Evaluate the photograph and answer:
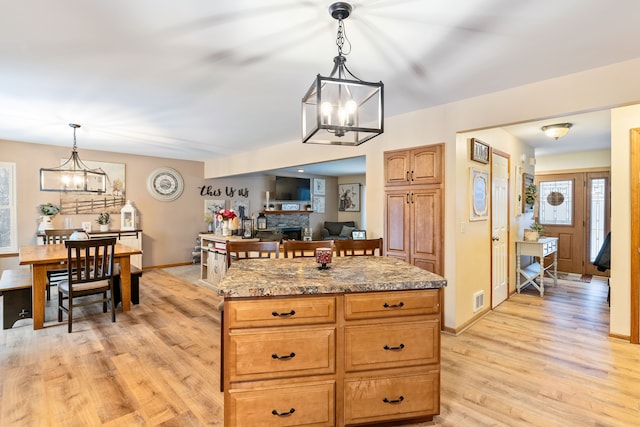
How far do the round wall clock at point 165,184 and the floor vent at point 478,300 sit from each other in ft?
19.7

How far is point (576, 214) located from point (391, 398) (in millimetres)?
6374

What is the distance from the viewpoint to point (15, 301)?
11.3ft

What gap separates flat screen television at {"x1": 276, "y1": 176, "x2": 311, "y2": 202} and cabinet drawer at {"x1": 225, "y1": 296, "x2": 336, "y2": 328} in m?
6.70

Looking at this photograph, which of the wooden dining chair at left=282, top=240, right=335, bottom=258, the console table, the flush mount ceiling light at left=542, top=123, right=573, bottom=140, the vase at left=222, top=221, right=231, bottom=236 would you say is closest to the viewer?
the wooden dining chair at left=282, top=240, right=335, bottom=258

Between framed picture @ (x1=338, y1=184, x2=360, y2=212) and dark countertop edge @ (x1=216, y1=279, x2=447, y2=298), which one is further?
framed picture @ (x1=338, y1=184, x2=360, y2=212)

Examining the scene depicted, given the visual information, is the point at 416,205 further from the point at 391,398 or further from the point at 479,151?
the point at 391,398

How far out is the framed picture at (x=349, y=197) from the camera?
920cm

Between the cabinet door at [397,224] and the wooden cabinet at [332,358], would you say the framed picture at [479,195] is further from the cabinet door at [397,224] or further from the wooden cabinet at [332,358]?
the wooden cabinet at [332,358]

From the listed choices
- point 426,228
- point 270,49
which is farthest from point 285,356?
point 426,228

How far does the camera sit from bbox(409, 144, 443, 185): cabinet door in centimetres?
337

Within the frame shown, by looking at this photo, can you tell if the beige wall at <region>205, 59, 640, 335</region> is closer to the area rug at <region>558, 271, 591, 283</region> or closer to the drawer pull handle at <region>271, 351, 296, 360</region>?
the drawer pull handle at <region>271, 351, 296, 360</region>

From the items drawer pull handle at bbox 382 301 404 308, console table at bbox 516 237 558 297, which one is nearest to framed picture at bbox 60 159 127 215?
drawer pull handle at bbox 382 301 404 308

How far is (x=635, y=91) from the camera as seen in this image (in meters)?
2.26

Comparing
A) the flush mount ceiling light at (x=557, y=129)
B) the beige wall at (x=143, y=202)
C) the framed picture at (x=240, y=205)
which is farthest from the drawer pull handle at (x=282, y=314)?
the framed picture at (x=240, y=205)
